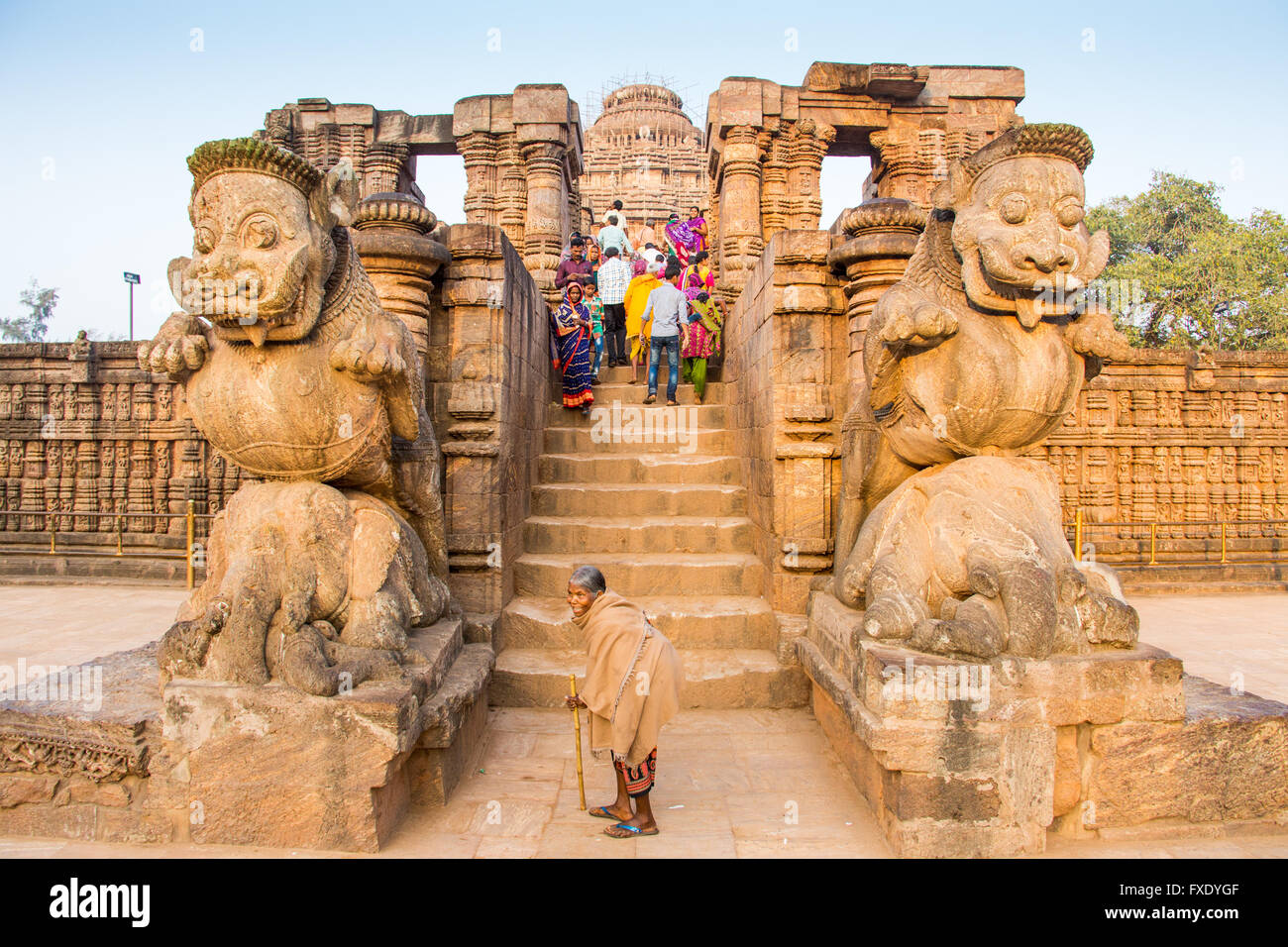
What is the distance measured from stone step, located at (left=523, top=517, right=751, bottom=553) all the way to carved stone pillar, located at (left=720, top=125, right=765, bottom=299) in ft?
18.5

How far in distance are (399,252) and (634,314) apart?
425cm

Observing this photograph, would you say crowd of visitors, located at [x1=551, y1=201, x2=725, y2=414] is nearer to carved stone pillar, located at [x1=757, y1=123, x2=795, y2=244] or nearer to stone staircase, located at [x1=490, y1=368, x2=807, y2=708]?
stone staircase, located at [x1=490, y1=368, x2=807, y2=708]

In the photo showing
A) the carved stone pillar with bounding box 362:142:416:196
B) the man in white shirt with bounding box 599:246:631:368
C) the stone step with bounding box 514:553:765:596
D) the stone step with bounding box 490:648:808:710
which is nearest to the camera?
the stone step with bounding box 490:648:808:710

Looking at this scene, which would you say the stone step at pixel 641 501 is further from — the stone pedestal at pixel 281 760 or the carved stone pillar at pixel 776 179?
the carved stone pillar at pixel 776 179

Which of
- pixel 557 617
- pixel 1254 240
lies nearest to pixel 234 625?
pixel 557 617

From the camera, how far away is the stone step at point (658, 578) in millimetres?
5352

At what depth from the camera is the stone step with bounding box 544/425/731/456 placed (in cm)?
679

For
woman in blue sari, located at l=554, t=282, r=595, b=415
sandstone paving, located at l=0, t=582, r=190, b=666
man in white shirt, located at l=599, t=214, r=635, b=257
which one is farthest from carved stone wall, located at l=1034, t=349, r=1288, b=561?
sandstone paving, located at l=0, t=582, r=190, b=666

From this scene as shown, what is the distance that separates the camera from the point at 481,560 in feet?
15.8

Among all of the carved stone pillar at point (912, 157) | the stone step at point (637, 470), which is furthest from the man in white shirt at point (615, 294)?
the carved stone pillar at point (912, 157)

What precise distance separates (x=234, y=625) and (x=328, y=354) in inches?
44.2

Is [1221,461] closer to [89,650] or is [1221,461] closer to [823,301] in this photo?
[823,301]

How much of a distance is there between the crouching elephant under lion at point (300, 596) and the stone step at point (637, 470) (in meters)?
Answer: 2.82

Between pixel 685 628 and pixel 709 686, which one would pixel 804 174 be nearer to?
pixel 685 628
